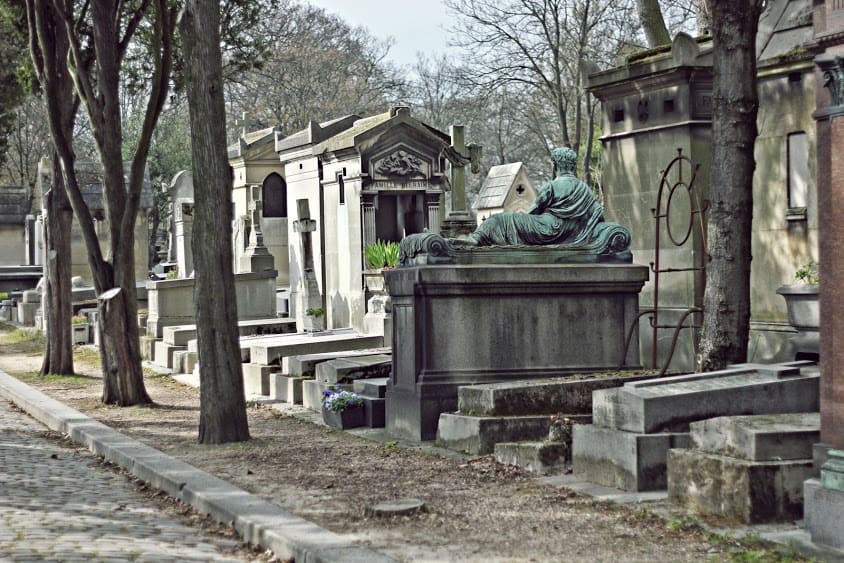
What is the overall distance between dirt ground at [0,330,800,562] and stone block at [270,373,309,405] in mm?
1415

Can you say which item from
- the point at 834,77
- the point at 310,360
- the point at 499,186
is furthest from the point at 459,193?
the point at 834,77

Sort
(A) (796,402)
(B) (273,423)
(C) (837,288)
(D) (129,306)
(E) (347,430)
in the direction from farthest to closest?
(D) (129,306)
(B) (273,423)
(E) (347,430)
(A) (796,402)
(C) (837,288)

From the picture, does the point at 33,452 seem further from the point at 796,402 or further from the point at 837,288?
the point at 837,288

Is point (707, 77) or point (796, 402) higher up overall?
point (707, 77)

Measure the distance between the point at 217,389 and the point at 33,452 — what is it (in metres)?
1.83

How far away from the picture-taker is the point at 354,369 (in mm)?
13312

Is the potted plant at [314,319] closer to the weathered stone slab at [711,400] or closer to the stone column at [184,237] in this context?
the stone column at [184,237]

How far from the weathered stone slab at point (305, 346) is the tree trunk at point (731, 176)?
703 centimetres

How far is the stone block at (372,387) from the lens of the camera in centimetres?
1241

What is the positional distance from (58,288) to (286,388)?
619 centimetres

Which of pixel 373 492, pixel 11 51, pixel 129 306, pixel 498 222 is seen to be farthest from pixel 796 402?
pixel 11 51

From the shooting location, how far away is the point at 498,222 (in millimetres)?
11695

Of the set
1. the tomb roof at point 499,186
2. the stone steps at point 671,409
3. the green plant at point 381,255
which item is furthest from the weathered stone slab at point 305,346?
the tomb roof at point 499,186

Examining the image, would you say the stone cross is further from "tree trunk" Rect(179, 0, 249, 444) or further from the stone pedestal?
"tree trunk" Rect(179, 0, 249, 444)
